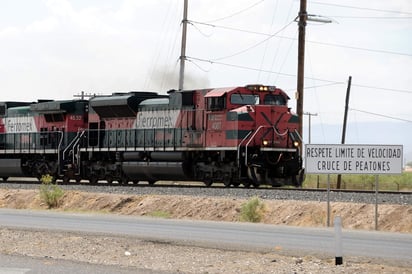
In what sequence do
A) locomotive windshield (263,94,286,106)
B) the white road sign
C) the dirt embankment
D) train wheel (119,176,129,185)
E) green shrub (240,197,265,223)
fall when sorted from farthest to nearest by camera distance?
train wheel (119,176,129,185) < locomotive windshield (263,94,286,106) < green shrub (240,197,265,223) < the dirt embankment < the white road sign

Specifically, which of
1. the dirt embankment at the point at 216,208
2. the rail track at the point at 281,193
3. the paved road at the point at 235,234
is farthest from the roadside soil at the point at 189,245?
the rail track at the point at 281,193

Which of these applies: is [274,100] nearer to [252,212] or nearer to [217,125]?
[217,125]

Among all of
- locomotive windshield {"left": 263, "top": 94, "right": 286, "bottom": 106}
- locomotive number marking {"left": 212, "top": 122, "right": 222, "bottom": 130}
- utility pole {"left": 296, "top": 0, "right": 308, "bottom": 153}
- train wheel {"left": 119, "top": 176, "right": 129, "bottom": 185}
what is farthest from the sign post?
train wheel {"left": 119, "top": 176, "right": 129, "bottom": 185}

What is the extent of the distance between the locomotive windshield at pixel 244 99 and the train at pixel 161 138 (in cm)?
4

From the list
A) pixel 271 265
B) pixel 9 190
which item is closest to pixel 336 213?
pixel 271 265

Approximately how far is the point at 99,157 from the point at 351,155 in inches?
752

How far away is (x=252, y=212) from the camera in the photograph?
24625mm

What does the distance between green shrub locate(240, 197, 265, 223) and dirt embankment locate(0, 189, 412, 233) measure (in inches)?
8.8

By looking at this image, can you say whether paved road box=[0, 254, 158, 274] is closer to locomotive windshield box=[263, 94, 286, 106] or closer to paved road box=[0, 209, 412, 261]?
paved road box=[0, 209, 412, 261]

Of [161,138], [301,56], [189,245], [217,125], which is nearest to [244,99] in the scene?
[217,125]

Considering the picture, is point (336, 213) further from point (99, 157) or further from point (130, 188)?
point (99, 157)

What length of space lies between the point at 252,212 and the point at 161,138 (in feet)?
41.6

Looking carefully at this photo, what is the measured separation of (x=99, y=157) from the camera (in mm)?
39469

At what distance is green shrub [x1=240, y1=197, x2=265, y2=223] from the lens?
2456cm
